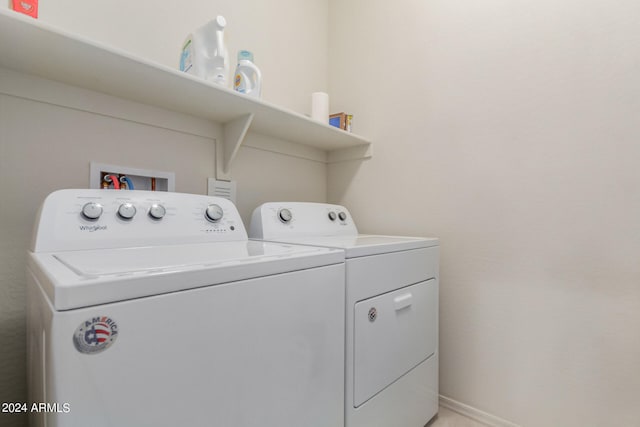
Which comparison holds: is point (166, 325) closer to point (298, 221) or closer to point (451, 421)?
point (298, 221)

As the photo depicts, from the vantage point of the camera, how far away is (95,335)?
0.46m

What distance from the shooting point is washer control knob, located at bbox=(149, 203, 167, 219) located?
3.17 feet

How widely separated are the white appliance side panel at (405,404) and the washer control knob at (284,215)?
0.78 m

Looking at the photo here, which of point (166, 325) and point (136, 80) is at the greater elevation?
point (136, 80)

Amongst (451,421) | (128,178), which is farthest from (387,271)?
(128,178)

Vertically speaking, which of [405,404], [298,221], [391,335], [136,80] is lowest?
[405,404]

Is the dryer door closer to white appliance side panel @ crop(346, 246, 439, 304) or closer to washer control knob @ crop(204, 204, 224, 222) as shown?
white appliance side panel @ crop(346, 246, 439, 304)

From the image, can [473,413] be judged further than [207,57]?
Yes

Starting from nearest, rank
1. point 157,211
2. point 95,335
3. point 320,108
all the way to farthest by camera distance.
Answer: point 95,335
point 157,211
point 320,108

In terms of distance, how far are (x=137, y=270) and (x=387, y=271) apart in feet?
2.53

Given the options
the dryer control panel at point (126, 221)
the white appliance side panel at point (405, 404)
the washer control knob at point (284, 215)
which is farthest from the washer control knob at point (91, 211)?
the white appliance side panel at point (405, 404)

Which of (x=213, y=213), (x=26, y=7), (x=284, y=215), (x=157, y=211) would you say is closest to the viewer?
(x=26, y=7)

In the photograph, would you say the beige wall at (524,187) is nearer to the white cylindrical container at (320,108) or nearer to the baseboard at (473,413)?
the baseboard at (473,413)

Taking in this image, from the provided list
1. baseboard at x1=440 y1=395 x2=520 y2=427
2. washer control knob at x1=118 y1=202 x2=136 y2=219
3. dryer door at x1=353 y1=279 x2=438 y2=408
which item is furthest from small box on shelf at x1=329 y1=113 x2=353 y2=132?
baseboard at x1=440 y1=395 x2=520 y2=427
